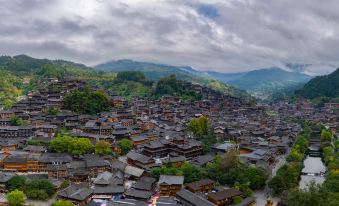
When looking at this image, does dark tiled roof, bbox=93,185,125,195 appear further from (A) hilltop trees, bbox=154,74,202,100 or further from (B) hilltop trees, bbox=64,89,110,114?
(A) hilltop trees, bbox=154,74,202,100

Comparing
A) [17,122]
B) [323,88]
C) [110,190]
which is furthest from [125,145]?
[323,88]

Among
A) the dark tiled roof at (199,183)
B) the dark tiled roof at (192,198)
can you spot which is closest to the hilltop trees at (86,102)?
the dark tiled roof at (199,183)

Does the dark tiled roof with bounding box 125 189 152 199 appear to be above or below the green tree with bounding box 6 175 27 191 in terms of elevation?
below

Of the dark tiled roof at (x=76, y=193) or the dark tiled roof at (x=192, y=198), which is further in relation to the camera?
the dark tiled roof at (x=76, y=193)

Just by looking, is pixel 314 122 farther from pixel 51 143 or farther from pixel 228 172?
A: pixel 51 143

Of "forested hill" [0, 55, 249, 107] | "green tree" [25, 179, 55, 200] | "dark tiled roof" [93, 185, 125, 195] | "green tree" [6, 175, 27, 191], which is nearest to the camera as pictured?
"green tree" [25, 179, 55, 200]

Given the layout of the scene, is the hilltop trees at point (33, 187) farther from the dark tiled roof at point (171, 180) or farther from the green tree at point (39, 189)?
the dark tiled roof at point (171, 180)

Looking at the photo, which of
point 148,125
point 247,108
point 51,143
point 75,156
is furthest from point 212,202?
point 247,108

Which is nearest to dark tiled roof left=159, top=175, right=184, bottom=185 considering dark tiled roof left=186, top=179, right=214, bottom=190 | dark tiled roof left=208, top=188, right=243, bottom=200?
dark tiled roof left=186, top=179, right=214, bottom=190
